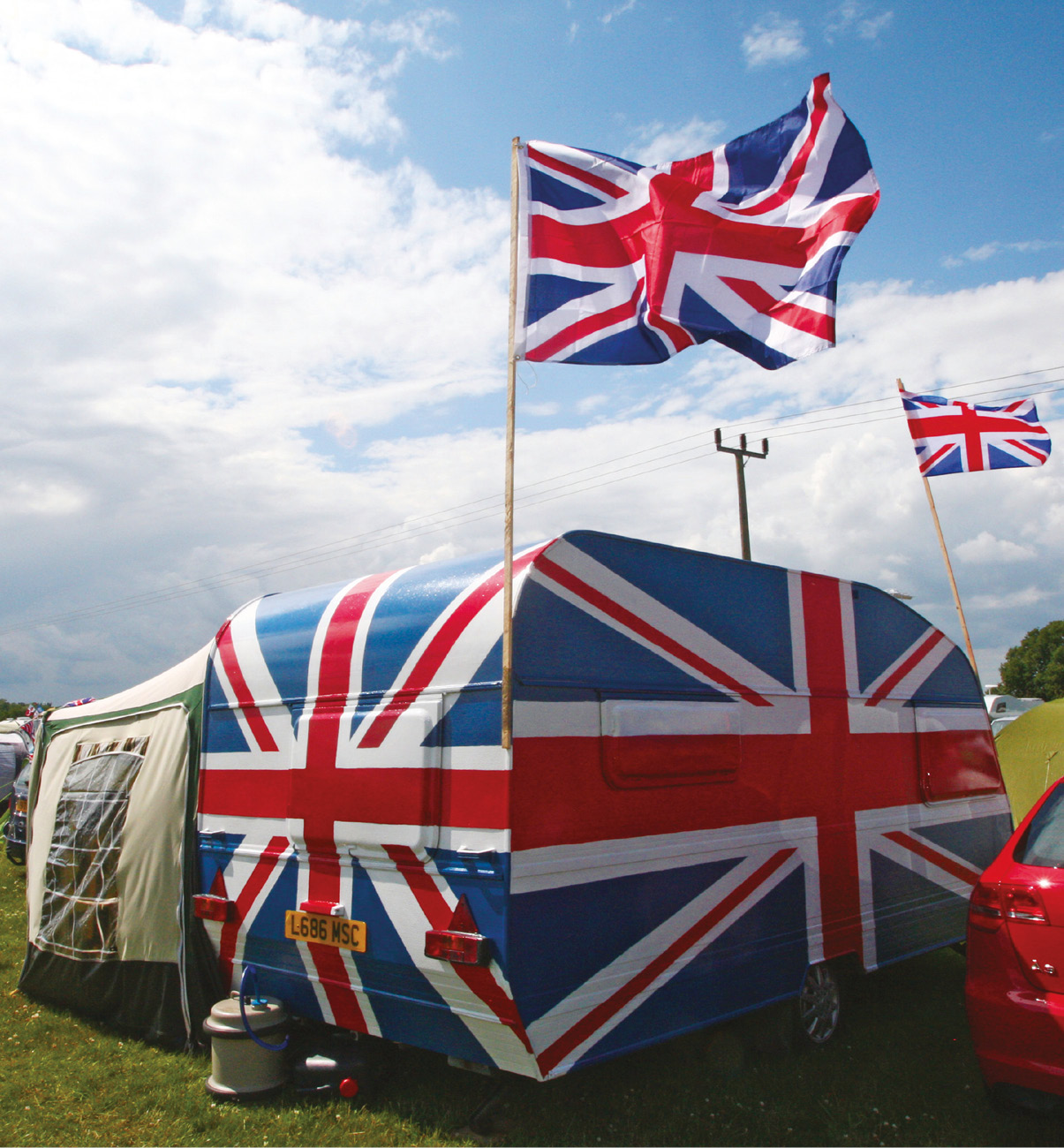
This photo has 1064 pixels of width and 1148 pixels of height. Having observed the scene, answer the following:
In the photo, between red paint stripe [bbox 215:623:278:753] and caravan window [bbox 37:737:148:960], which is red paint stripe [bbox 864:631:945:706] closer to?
red paint stripe [bbox 215:623:278:753]

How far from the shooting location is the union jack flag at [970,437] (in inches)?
351

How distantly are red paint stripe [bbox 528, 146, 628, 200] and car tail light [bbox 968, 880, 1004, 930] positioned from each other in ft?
13.1

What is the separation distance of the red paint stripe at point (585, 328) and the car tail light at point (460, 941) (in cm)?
265

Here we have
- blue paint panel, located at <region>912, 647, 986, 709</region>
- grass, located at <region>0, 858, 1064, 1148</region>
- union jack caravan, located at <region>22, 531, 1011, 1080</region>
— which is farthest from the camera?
blue paint panel, located at <region>912, 647, 986, 709</region>

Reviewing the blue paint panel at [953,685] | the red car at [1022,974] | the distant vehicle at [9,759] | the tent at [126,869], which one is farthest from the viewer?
the distant vehicle at [9,759]

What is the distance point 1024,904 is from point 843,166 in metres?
3.86

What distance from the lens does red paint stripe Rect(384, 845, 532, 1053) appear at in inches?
153

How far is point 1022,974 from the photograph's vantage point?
398cm

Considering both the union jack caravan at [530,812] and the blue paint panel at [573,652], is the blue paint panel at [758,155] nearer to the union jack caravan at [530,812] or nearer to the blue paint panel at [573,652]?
the union jack caravan at [530,812]

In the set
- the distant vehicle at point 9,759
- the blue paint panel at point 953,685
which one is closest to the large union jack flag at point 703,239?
the blue paint panel at point 953,685

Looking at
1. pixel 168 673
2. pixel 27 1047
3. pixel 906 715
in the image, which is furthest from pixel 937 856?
pixel 27 1047

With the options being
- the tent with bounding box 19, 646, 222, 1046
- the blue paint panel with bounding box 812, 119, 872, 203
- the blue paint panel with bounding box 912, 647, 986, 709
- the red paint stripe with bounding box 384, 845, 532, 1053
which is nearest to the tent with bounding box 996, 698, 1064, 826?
the blue paint panel with bounding box 912, 647, 986, 709

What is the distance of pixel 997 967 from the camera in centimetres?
409

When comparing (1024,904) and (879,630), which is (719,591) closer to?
(879,630)
